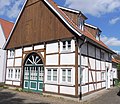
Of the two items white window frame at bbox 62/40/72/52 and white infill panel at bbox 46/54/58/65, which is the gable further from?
white infill panel at bbox 46/54/58/65

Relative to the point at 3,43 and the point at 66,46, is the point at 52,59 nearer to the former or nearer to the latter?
the point at 66,46

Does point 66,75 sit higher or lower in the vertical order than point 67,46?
lower

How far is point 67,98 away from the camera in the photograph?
520 inches

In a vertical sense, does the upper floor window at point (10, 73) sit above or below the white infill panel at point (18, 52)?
below

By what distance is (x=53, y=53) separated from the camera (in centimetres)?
1477

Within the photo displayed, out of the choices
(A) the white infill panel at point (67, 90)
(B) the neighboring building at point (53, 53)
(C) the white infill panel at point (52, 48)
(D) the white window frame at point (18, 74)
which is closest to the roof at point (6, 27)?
(B) the neighboring building at point (53, 53)

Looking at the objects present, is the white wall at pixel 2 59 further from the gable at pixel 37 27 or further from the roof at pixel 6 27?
the gable at pixel 37 27

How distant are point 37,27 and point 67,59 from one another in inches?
189

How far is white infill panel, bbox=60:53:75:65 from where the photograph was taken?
13.4 metres

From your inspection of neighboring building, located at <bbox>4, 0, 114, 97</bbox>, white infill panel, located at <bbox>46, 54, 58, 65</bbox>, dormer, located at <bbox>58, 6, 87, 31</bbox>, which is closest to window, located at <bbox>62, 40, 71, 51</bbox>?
neighboring building, located at <bbox>4, 0, 114, 97</bbox>

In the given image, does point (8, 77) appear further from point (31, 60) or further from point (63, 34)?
point (63, 34)

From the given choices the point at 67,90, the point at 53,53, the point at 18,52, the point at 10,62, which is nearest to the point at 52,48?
the point at 53,53

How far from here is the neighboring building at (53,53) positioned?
13.5 meters

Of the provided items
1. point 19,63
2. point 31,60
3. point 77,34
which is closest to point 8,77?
point 19,63
